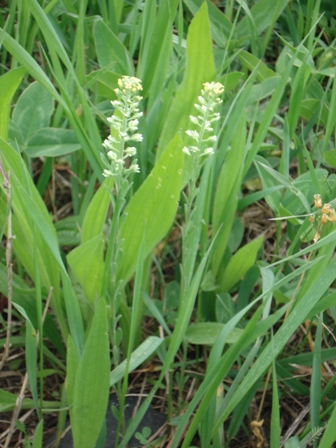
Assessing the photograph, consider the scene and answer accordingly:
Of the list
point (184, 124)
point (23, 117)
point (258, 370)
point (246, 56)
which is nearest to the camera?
point (258, 370)

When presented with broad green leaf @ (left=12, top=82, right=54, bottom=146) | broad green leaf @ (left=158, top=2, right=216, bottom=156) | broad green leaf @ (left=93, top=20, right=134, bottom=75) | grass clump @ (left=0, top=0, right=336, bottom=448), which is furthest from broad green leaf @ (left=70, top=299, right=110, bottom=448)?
broad green leaf @ (left=93, top=20, right=134, bottom=75)

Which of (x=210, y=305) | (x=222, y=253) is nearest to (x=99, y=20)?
(x=222, y=253)

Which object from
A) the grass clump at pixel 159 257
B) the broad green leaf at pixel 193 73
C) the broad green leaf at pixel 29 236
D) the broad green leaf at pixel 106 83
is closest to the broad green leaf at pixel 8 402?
the grass clump at pixel 159 257

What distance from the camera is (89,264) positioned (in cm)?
125

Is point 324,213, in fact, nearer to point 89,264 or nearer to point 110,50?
point 89,264

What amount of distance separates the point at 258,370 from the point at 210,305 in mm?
415

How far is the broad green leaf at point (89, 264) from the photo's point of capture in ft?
3.97

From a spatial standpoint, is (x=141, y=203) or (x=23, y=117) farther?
(x=23, y=117)

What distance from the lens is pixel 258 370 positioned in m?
1.09

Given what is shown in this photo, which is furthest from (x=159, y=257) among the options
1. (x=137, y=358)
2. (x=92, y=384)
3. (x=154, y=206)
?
(x=92, y=384)

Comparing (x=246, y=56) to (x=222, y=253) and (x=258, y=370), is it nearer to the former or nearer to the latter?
(x=222, y=253)

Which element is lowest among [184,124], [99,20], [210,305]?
[210,305]

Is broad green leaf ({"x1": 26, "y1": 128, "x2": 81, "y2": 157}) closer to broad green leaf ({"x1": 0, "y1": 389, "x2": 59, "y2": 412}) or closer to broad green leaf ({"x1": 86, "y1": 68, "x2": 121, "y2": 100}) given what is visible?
broad green leaf ({"x1": 86, "y1": 68, "x2": 121, "y2": 100})

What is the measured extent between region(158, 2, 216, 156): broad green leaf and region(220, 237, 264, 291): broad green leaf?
316 millimetres
